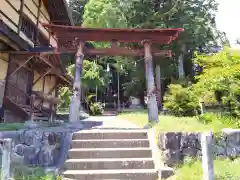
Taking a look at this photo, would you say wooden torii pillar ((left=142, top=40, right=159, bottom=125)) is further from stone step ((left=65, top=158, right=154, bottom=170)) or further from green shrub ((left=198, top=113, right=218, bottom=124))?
stone step ((left=65, top=158, right=154, bottom=170))

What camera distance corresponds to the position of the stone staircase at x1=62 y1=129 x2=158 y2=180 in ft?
19.1

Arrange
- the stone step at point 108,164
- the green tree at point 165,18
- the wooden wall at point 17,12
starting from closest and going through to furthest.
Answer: the stone step at point 108,164 < the wooden wall at point 17,12 < the green tree at point 165,18

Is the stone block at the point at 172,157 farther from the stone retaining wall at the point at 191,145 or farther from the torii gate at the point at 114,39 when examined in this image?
the torii gate at the point at 114,39

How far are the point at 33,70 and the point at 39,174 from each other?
9.88 m

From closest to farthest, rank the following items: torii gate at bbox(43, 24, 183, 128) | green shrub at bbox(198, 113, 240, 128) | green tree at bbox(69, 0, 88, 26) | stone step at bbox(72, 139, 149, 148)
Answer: stone step at bbox(72, 139, 149, 148), green shrub at bbox(198, 113, 240, 128), torii gate at bbox(43, 24, 183, 128), green tree at bbox(69, 0, 88, 26)

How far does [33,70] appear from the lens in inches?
566

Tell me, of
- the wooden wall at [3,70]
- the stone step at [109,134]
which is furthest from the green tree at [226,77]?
the wooden wall at [3,70]

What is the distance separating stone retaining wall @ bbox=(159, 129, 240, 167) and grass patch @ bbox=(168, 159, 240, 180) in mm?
248

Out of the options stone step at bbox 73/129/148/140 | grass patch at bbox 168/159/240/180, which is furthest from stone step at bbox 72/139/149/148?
grass patch at bbox 168/159/240/180

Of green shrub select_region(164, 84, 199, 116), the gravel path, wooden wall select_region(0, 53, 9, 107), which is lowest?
the gravel path

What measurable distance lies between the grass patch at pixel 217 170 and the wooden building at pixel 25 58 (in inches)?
311

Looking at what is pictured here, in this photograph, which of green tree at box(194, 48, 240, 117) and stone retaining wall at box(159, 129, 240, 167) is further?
green tree at box(194, 48, 240, 117)

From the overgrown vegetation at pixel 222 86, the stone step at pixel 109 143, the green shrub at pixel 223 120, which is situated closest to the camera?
the stone step at pixel 109 143

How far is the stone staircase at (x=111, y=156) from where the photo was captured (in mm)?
5828
